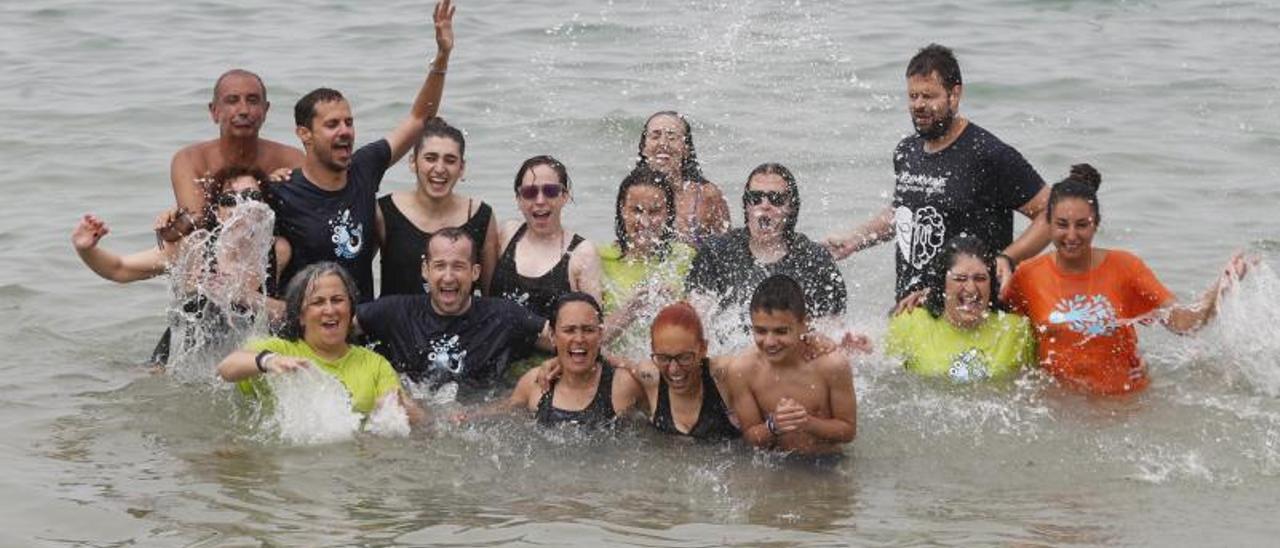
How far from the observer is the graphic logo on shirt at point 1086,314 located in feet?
28.6

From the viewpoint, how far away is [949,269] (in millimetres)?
8812

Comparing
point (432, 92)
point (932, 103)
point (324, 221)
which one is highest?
point (432, 92)

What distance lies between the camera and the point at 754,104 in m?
16.0

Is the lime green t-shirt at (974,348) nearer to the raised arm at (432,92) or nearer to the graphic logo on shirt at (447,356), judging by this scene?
the graphic logo on shirt at (447,356)

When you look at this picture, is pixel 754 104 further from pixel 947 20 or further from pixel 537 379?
pixel 537 379

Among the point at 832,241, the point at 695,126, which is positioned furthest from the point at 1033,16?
the point at 832,241

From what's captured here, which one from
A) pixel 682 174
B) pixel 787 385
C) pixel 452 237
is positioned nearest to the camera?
pixel 787 385

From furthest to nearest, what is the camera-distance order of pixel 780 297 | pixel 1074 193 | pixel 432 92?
1. pixel 432 92
2. pixel 1074 193
3. pixel 780 297

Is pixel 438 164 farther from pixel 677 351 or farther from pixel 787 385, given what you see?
pixel 787 385

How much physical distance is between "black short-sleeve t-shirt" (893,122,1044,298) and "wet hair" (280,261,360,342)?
2640 millimetres

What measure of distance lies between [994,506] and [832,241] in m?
2.45

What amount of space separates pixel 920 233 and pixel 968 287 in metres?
Answer: 0.71

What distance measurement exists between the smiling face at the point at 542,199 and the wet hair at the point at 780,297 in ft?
4.85

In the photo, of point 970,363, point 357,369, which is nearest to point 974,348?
point 970,363
